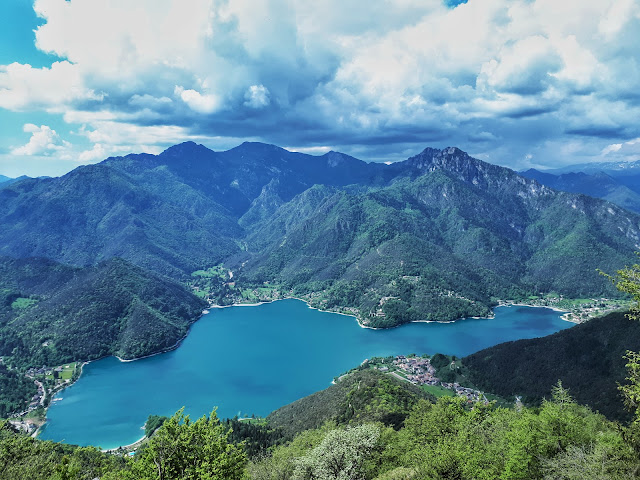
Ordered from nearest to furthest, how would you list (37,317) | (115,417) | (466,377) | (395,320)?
(115,417) < (466,377) < (37,317) < (395,320)

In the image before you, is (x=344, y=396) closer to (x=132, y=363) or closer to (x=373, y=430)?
(x=373, y=430)

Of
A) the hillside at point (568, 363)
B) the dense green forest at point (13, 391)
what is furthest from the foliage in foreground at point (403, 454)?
the dense green forest at point (13, 391)

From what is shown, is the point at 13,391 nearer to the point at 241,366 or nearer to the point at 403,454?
the point at 241,366

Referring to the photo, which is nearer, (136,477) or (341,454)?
(136,477)

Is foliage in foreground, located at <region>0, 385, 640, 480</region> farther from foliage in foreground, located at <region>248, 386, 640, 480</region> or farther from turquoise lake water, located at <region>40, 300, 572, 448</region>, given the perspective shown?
turquoise lake water, located at <region>40, 300, 572, 448</region>

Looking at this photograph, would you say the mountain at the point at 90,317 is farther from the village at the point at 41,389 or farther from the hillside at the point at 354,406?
the hillside at the point at 354,406

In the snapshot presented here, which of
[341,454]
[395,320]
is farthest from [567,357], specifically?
[341,454]

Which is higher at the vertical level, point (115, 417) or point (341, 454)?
point (341, 454)
